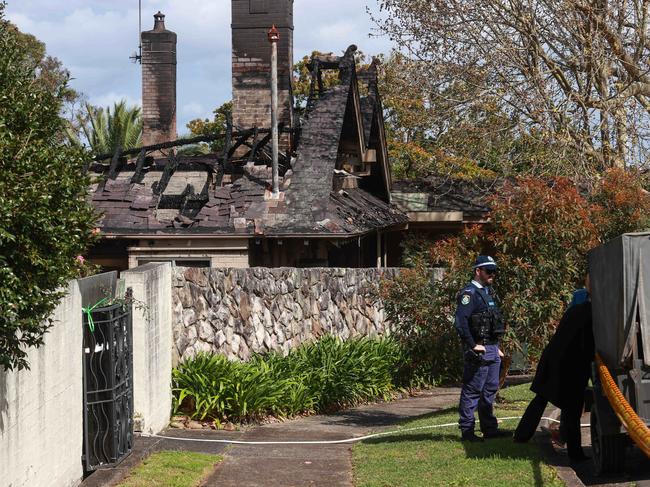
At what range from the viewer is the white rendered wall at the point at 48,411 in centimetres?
763

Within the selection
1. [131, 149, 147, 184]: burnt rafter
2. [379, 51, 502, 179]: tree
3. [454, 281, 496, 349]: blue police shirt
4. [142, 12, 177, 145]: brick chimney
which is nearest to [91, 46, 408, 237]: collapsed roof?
[131, 149, 147, 184]: burnt rafter

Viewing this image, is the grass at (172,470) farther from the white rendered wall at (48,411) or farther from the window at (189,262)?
the window at (189,262)

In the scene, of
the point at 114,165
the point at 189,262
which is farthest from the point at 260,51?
the point at 189,262

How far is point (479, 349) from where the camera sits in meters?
10.9

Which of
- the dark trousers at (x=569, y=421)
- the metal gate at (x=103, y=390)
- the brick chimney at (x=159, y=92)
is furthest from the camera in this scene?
the brick chimney at (x=159, y=92)

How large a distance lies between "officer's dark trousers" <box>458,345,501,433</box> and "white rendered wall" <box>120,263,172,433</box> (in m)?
3.46

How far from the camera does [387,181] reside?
2670 centimetres

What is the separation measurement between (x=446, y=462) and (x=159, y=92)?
17.3 m

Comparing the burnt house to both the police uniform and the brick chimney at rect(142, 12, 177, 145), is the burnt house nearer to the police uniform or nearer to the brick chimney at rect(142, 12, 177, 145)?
the brick chimney at rect(142, 12, 177, 145)

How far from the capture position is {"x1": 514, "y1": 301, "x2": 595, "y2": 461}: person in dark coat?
1041 cm

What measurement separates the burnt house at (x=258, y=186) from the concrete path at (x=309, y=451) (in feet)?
13.7

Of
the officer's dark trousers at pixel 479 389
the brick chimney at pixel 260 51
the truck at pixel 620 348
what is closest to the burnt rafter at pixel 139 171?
the brick chimney at pixel 260 51

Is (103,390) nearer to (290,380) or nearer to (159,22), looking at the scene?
(290,380)

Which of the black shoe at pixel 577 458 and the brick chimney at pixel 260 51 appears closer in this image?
the black shoe at pixel 577 458
